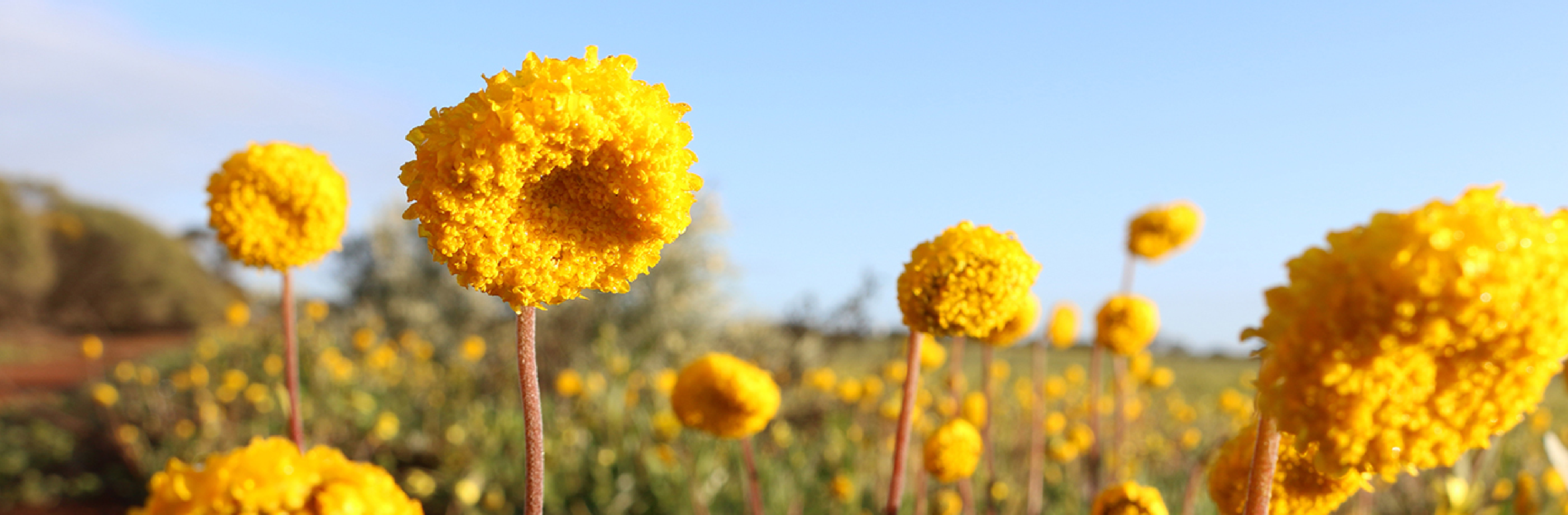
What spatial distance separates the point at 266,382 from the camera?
22.1 ft

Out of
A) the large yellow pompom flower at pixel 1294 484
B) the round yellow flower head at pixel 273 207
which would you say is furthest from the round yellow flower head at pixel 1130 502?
the round yellow flower head at pixel 273 207

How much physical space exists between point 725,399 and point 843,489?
1449 mm

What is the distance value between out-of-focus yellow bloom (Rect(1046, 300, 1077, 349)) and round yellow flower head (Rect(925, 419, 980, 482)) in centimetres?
133

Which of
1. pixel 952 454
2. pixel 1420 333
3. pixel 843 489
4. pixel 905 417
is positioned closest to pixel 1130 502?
pixel 905 417

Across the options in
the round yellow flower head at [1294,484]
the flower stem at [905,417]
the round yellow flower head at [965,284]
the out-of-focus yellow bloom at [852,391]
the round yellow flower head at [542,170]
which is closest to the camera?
the round yellow flower head at [542,170]

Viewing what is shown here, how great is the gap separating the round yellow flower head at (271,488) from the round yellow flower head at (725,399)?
48.3 inches

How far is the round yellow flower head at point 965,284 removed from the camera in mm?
1512

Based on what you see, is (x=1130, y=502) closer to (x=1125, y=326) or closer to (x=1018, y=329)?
(x=1018, y=329)

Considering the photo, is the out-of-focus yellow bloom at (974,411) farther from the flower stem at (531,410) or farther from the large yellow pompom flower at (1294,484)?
the flower stem at (531,410)

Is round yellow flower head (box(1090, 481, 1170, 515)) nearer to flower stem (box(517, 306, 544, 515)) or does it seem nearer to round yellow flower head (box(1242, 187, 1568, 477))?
round yellow flower head (box(1242, 187, 1568, 477))

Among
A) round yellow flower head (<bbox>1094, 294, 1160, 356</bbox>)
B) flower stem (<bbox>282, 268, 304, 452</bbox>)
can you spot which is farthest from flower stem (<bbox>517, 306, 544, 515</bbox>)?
round yellow flower head (<bbox>1094, 294, 1160, 356</bbox>)

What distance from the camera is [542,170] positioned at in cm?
118

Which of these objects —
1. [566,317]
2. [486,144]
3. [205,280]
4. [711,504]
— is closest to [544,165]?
[486,144]

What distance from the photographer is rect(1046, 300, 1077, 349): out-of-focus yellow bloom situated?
3408mm
